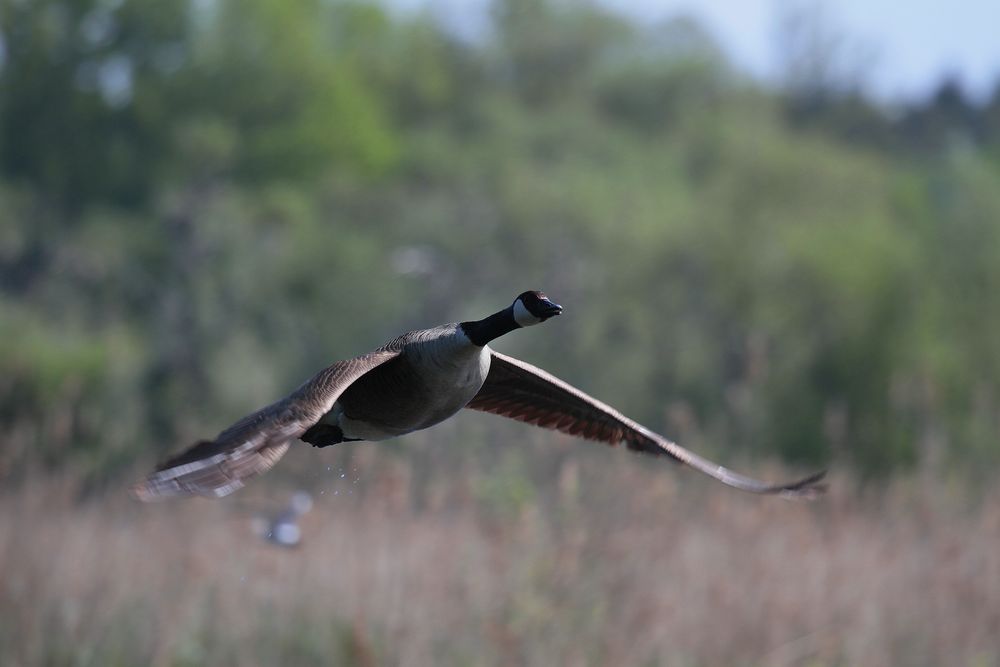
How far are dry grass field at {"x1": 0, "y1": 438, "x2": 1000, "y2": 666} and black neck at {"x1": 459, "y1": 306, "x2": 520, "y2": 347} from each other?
312cm

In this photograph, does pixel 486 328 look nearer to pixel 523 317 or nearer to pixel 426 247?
pixel 523 317

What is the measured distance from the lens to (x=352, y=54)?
5197 centimetres

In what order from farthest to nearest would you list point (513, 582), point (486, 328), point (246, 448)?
point (513, 582) → point (486, 328) → point (246, 448)

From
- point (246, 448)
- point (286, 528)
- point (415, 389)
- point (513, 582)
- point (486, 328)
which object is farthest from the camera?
point (513, 582)

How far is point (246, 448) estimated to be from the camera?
4.18 metres

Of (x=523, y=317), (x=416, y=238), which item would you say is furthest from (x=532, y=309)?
(x=416, y=238)

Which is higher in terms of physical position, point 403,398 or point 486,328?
point 486,328

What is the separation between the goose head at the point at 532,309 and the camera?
16.1 ft

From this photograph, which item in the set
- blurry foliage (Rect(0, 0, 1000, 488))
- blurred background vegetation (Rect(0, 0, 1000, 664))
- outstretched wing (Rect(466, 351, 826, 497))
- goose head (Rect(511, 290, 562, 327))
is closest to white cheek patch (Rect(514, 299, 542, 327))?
goose head (Rect(511, 290, 562, 327))

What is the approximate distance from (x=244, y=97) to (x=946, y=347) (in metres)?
22.0

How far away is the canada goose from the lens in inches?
162

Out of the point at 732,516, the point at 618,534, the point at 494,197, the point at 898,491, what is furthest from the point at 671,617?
the point at 494,197

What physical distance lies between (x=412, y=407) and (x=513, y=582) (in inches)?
137

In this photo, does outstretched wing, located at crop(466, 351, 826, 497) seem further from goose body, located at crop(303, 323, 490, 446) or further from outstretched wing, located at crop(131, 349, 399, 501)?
outstretched wing, located at crop(131, 349, 399, 501)
